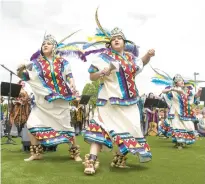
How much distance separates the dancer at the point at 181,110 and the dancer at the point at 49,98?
319 centimetres

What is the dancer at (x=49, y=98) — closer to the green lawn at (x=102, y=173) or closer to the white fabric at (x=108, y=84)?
the green lawn at (x=102, y=173)

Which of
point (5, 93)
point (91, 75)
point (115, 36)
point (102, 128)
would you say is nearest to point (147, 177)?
point (102, 128)

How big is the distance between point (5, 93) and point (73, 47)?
8.60 feet

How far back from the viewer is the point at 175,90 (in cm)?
723

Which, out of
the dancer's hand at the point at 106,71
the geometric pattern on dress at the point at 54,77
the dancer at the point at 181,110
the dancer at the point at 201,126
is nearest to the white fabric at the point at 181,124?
the dancer at the point at 181,110

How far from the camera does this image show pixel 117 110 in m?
4.08

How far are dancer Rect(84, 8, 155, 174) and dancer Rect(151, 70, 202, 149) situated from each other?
346 centimetres

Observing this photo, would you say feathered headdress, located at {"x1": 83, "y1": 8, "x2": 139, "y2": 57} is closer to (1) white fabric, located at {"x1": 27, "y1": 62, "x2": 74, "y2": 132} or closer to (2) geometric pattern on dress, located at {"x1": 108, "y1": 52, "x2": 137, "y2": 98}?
(2) geometric pattern on dress, located at {"x1": 108, "y1": 52, "x2": 137, "y2": 98}

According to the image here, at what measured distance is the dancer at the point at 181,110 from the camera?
7.57m

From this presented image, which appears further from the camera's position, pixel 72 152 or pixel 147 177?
pixel 72 152

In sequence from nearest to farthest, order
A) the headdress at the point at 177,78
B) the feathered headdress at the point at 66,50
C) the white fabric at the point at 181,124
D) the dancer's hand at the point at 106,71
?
the dancer's hand at the point at 106,71, the feathered headdress at the point at 66,50, the headdress at the point at 177,78, the white fabric at the point at 181,124

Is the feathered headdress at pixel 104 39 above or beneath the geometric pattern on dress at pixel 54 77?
above

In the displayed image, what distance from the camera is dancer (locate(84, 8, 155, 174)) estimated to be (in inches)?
154

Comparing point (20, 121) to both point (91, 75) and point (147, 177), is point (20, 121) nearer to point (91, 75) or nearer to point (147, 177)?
point (91, 75)
